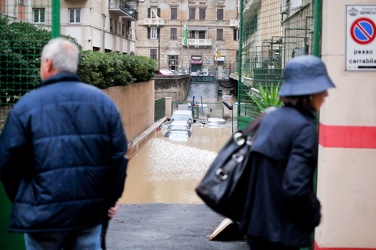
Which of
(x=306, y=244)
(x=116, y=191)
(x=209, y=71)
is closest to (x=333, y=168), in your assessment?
(x=306, y=244)

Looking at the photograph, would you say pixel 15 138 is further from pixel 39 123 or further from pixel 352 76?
pixel 352 76

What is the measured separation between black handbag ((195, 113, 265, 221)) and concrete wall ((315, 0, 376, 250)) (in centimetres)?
217

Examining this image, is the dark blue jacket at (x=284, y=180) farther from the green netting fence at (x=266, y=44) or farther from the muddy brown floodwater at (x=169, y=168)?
the muddy brown floodwater at (x=169, y=168)

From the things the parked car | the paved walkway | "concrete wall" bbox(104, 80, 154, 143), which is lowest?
the parked car

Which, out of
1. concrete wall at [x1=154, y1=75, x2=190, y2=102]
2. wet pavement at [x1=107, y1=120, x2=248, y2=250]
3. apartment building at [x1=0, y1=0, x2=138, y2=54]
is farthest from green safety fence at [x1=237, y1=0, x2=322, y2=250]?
concrete wall at [x1=154, y1=75, x2=190, y2=102]

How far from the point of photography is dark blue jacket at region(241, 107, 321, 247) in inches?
124

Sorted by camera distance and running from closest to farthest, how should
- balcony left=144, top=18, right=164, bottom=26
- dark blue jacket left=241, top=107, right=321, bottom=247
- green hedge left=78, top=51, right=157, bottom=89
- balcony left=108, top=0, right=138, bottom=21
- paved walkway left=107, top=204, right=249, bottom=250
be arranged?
dark blue jacket left=241, top=107, right=321, bottom=247 → paved walkway left=107, top=204, right=249, bottom=250 → green hedge left=78, top=51, right=157, bottom=89 → balcony left=108, top=0, right=138, bottom=21 → balcony left=144, top=18, right=164, bottom=26

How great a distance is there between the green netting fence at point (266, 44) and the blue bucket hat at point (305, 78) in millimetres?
2971

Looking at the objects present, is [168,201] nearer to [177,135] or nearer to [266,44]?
[266,44]

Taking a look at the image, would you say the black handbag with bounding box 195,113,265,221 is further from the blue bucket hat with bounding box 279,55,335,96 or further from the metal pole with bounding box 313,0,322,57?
the metal pole with bounding box 313,0,322,57

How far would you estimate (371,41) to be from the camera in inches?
212

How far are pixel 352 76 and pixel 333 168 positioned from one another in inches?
31.4

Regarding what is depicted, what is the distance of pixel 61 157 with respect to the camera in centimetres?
329

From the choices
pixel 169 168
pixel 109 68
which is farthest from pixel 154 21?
pixel 109 68
